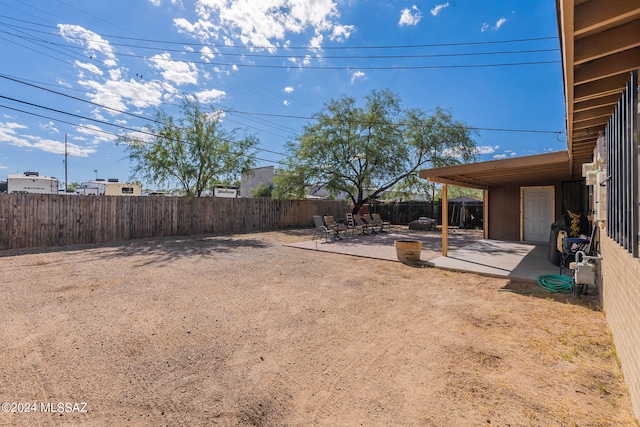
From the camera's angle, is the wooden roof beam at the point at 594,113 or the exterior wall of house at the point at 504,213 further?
the exterior wall of house at the point at 504,213

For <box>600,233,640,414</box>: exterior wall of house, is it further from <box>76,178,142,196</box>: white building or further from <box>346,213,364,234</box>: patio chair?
<box>76,178,142,196</box>: white building

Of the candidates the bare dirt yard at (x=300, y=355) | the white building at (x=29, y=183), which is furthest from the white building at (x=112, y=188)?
the bare dirt yard at (x=300, y=355)

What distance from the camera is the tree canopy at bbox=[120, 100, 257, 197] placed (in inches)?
462

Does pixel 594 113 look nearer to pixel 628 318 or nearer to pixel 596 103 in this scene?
pixel 596 103

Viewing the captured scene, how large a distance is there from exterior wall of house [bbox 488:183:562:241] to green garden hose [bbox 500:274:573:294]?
234 inches

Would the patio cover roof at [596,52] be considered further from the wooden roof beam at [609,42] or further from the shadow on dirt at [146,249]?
the shadow on dirt at [146,249]

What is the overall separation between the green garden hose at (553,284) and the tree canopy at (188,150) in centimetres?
1169

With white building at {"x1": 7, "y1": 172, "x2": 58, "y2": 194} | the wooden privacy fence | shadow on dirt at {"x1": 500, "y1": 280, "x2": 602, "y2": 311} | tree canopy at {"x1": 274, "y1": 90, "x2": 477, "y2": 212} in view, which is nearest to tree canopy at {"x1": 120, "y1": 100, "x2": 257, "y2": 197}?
the wooden privacy fence

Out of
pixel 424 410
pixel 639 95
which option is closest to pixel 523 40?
pixel 639 95

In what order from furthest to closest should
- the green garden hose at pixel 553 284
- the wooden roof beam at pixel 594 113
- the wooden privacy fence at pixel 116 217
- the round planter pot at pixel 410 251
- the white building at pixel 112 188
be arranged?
1. the white building at pixel 112 188
2. the wooden privacy fence at pixel 116 217
3. the round planter pot at pixel 410 251
4. the green garden hose at pixel 553 284
5. the wooden roof beam at pixel 594 113

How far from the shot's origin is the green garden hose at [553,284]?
4367mm

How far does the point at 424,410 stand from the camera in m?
1.80

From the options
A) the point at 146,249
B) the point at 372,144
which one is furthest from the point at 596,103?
the point at 372,144

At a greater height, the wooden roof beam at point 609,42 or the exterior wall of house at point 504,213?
the wooden roof beam at point 609,42
